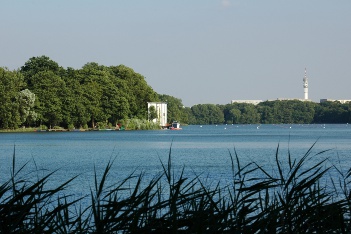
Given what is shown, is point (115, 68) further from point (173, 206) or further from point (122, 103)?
point (173, 206)

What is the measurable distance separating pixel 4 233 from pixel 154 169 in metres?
31.5

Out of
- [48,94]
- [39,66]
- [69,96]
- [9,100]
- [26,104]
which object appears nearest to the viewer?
[9,100]

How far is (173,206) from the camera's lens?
7.23 metres

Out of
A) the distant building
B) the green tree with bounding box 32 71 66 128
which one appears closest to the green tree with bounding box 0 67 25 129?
the green tree with bounding box 32 71 66 128

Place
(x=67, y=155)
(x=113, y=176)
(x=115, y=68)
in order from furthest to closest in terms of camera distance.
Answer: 1. (x=115, y=68)
2. (x=67, y=155)
3. (x=113, y=176)

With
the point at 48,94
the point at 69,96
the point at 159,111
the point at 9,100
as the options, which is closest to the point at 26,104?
the point at 9,100

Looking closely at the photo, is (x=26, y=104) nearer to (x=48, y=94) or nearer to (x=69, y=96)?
(x=48, y=94)

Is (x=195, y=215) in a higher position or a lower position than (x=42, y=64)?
lower

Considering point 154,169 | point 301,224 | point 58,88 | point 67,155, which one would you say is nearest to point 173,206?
point 301,224

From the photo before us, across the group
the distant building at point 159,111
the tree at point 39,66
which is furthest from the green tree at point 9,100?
the distant building at point 159,111

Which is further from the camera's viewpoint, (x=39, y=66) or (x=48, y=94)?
(x=39, y=66)

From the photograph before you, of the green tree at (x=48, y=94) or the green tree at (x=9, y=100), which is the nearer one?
the green tree at (x=9, y=100)

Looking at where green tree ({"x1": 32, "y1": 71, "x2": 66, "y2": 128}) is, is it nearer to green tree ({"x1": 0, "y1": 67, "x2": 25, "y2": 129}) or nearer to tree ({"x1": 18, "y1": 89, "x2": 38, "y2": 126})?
tree ({"x1": 18, "y1": 89, "x2": 38, "y2": 126})

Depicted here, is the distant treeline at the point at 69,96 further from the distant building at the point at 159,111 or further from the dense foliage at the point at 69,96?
the distant building at the point at 159,111
